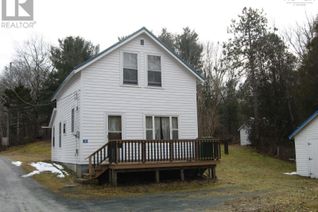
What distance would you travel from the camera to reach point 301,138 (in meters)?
22.7

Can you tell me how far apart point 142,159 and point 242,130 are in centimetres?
2393

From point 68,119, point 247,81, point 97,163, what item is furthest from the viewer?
point 247,81

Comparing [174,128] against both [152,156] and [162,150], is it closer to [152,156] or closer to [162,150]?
[162,150]

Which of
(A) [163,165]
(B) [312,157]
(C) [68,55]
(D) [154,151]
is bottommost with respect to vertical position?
(B) [312,157]

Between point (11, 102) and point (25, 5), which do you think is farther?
point (11, 102)

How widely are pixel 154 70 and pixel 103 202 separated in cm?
879

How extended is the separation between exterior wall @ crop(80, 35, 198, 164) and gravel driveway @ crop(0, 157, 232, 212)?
3640 millimetres

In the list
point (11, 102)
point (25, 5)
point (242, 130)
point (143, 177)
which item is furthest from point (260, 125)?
point (11, 102)

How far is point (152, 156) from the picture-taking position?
52.4 feet

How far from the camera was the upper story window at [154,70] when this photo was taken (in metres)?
18.4

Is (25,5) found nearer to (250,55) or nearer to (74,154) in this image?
(74,154)

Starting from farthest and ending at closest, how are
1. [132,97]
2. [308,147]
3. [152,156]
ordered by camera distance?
[308,147]
[132,97]
[152,156]

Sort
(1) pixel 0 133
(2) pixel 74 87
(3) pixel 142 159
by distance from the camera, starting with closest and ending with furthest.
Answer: (3) pixel 142 159
(2) pixel 74 87
(1) pixel 0 133

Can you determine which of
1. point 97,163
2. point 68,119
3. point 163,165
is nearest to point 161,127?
point 163,165
